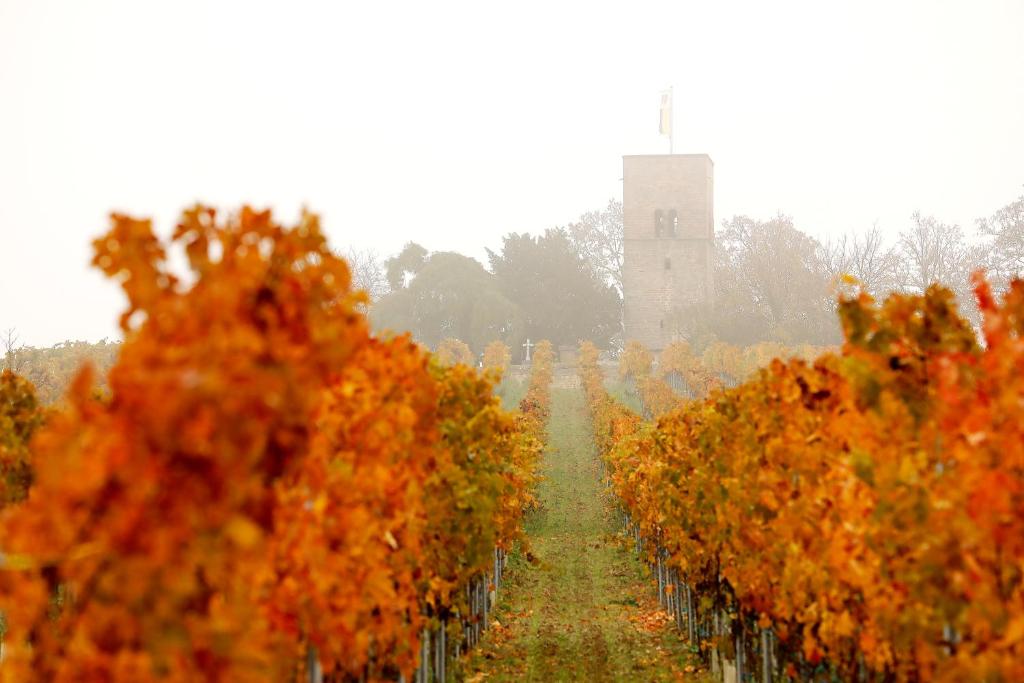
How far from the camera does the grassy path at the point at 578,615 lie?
1336 cm

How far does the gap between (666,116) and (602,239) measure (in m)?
20.6

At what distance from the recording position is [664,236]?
7769cm

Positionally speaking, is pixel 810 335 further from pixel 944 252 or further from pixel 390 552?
pixel 390 552

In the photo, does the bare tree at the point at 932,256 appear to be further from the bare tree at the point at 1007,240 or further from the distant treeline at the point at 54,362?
the distant treeline at the point at 54,362

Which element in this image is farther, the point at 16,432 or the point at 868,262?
the point at 868,262

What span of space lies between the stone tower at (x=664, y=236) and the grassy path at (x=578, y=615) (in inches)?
1895

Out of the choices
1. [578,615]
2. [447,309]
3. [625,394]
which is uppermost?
[447,309]

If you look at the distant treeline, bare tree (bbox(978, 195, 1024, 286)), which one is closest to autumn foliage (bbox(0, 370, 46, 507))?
the distant treeline

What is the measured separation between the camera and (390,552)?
7156mm

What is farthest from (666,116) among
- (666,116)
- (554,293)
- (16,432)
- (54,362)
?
(16,432)

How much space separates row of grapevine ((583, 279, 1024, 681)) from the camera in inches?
200

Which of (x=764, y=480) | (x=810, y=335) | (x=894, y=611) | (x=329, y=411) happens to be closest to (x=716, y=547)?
(x=764, y=480)

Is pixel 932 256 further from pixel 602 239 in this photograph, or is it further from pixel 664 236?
pixel 602 239

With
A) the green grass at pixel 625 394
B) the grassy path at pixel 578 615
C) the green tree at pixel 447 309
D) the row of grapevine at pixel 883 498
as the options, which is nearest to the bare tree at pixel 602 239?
the green tree at pixel 447 309
